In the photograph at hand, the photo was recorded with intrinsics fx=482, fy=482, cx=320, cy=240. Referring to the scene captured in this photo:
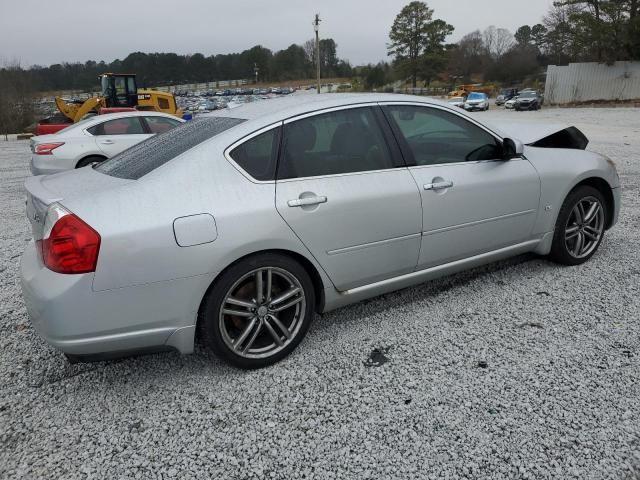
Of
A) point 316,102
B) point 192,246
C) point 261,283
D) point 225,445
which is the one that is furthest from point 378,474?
point 316,102

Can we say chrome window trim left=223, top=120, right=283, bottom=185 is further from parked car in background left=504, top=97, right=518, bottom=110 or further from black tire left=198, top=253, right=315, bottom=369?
parked car in background left=504, top=97, right=518, bottom=110

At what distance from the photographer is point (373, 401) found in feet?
8.10

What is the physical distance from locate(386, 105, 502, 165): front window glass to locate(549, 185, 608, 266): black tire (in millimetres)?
861

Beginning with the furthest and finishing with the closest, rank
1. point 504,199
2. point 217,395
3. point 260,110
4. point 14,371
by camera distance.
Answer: point 504,199 < point 260,110 < point 14,371 < point 217,395

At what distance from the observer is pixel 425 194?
3160 mm

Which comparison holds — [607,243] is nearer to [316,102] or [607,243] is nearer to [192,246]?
[316,102]

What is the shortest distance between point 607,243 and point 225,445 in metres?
4.20

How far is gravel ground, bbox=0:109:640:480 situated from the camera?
2.08 meters

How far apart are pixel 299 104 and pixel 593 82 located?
44230 mm

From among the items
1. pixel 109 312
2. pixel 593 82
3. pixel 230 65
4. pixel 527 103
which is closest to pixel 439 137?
pixel 109 312

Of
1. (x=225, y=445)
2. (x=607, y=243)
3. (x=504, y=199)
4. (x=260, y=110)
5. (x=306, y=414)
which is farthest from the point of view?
(x=607, y=243)

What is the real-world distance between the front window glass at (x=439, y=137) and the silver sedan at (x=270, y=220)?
0.03 feet

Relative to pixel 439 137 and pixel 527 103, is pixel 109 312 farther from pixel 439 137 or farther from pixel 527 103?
pixel 527 103

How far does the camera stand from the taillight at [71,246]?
2232mm
